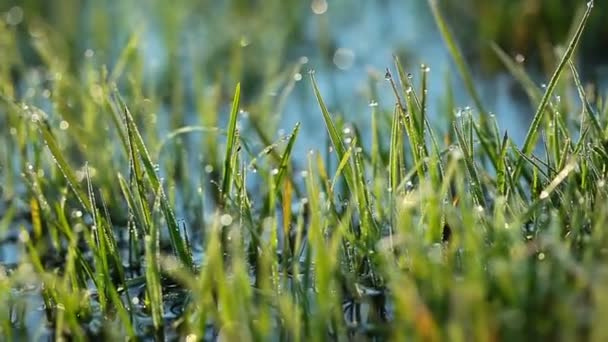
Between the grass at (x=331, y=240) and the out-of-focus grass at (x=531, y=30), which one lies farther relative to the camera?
the out-of-focus grass at (x=531, y=30)

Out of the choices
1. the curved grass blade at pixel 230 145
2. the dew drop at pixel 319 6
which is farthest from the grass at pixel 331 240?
the dew drop at pixel 319 6

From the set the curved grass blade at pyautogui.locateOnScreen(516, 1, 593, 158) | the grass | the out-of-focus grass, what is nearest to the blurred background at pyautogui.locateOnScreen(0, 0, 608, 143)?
the out-of-focus grass

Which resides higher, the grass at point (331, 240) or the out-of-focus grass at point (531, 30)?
the out-of-focus grass at point (531, 30)

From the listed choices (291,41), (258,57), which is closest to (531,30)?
(291,41)

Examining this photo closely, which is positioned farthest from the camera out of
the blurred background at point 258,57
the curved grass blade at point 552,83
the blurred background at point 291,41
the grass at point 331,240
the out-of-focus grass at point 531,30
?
the out-of-focus grass at point 531,30

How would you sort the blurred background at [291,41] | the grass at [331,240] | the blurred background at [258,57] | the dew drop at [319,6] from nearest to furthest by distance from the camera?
1. the grass at [331,240]
2. the blurred background at [258,57]
3. the blurred background at [291,41]
4. the dew drop at [319,6]

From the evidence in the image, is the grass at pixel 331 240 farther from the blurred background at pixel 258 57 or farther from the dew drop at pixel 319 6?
the dew drop at pixel 319 6

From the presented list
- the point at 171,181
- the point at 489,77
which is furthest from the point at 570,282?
the point at 489,77

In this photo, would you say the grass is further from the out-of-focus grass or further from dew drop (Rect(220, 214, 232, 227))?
the out-of-focus grass
